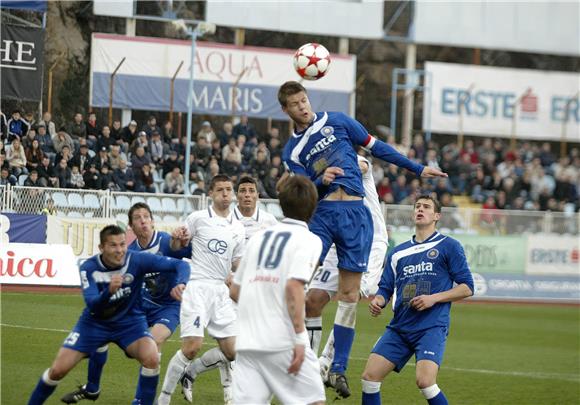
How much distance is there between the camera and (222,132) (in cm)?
2498

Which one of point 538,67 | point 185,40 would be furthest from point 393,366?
point 538,67

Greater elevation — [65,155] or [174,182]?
[65,155]

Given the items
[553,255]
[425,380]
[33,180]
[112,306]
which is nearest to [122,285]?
[112,306]

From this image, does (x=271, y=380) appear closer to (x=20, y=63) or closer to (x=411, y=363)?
(x=411, y=363)

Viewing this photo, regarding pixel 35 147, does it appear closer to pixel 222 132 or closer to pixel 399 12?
pixel 222 132

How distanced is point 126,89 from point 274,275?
63.0ft

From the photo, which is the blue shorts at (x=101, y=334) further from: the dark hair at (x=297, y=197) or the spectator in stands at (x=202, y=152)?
the spectator in stands at (x=202, y=152)

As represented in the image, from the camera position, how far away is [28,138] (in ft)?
63.1

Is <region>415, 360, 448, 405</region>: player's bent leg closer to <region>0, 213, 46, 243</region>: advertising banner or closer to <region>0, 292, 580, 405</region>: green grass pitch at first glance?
<region>0, 292, 580, 405</region>: green grass pitch

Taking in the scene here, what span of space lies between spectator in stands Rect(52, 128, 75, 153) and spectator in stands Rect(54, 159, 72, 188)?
559 millimetres

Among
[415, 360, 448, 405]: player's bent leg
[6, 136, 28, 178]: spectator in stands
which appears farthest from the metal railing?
[415, 360, 448, 405]: player's bent leg

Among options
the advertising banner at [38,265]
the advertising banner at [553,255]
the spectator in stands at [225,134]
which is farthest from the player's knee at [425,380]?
the advertising banner at [553,255]

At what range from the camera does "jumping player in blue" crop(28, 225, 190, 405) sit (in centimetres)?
830

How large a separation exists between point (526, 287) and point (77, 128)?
14.7 meters
